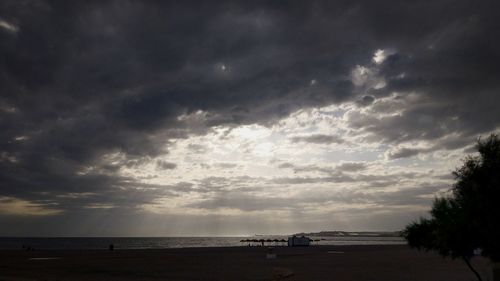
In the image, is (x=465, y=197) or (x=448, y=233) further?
(x=448, y=233)

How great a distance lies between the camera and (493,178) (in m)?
12.2

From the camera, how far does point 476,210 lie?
41.7 ft

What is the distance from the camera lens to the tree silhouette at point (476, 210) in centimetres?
1235

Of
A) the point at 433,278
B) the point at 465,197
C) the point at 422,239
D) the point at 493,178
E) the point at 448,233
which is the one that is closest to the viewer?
the point at 493,178

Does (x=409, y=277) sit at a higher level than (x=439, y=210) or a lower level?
lower

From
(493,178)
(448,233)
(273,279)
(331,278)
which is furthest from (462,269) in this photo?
(493,178)

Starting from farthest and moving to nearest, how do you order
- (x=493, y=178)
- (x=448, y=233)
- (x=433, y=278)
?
1. (x=433, y=278)
2. (x=448, y=233)
3. (x=493, y=178)

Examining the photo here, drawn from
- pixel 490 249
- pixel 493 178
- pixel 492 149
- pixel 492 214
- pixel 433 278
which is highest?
pixel 492 149

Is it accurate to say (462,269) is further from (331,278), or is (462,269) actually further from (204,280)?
(204,280)

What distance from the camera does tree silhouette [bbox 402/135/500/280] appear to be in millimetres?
12352

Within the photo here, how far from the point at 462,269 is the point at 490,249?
972 inches

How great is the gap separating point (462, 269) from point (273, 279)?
52.2 ft

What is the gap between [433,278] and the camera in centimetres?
2952

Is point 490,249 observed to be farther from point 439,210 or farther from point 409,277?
point 409,277
